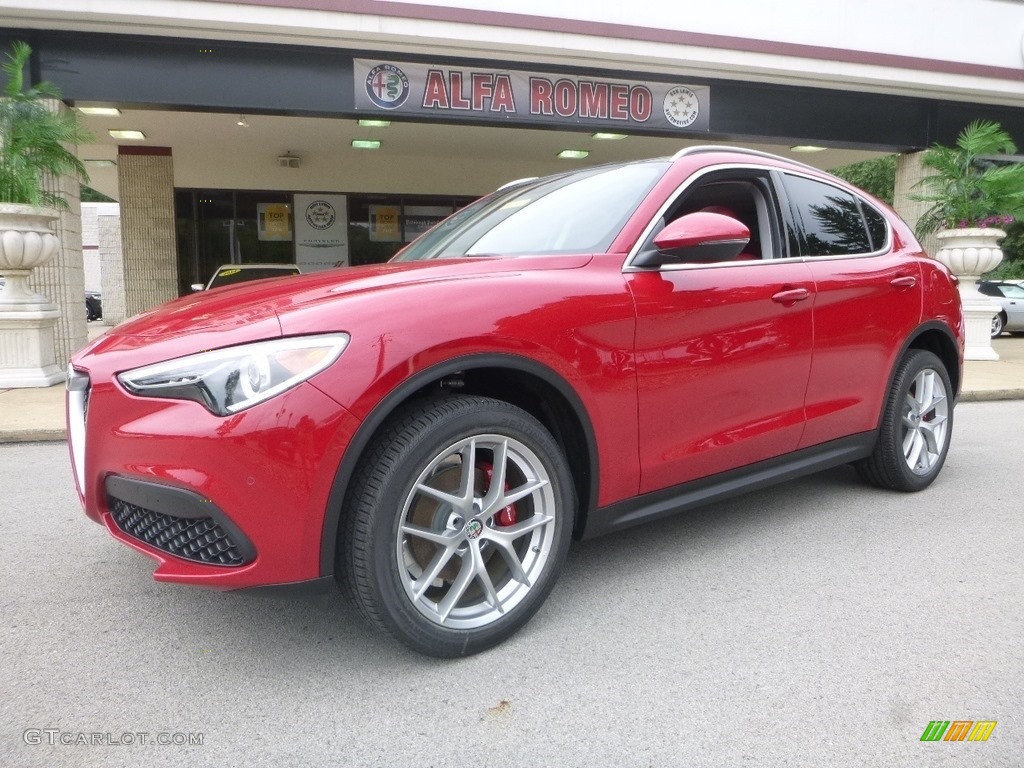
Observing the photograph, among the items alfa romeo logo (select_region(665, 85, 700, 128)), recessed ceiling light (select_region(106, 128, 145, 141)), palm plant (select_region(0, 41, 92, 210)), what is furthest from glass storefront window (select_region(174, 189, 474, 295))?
palm plant (select_region(0, 41, 92, 210))

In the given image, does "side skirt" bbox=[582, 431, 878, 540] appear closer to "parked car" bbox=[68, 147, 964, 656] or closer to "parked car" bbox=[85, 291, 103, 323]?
"parked car" bbox=[68, 147, 964, 656]

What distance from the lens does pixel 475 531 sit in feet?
7.50

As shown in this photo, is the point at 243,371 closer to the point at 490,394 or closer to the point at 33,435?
the point at 490,394

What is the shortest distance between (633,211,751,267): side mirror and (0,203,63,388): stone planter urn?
7.21 metres

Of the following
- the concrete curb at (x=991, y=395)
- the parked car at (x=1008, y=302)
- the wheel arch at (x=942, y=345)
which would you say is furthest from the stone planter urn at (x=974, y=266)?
the wheel arch at (x=942, y=345)

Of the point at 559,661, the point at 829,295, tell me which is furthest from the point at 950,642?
the point at 829,295

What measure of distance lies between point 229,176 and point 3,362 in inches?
320

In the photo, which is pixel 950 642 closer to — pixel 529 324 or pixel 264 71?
pixel 529 324

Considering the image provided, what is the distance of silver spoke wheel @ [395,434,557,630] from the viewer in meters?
2.20

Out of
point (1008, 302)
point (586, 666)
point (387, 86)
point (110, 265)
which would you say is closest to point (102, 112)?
point (387, 86)

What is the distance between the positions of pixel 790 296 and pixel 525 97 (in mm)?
7793

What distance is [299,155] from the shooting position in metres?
14.2

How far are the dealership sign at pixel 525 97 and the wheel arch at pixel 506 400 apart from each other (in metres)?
7.98

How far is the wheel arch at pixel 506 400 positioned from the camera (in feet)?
6.56
